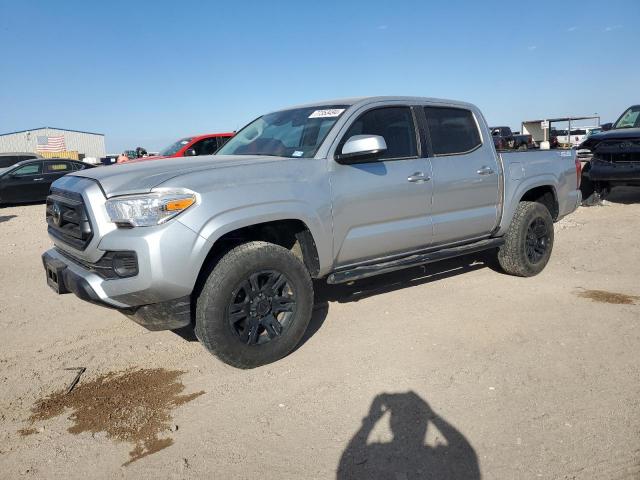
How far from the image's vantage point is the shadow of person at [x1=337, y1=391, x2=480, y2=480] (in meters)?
2.40

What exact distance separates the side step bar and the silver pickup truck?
0.02 meters

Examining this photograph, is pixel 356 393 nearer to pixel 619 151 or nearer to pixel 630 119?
pixel 619 151

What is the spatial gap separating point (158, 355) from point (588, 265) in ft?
16.6

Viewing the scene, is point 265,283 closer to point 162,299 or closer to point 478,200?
point 162,299

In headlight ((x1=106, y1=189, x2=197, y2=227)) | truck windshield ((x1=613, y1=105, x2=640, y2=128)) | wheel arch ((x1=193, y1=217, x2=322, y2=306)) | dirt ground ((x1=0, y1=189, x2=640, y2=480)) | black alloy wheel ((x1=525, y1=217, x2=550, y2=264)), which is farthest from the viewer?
truck windshield ((x1=613, y1=105, x2=640, y2=128))

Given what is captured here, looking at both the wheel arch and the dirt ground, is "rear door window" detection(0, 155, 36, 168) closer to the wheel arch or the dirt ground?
the dirt ground

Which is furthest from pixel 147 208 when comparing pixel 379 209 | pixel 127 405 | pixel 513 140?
pixel 513 140

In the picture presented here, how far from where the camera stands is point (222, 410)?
3029 millimetres

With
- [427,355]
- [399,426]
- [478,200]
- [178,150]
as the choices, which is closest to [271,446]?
[399,426]

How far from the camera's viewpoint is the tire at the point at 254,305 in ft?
10.7

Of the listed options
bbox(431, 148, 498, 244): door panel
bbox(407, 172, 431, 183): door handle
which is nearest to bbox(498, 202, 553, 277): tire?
bbox(431, 148, 498, 244): door panel

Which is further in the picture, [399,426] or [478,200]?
[478,200]

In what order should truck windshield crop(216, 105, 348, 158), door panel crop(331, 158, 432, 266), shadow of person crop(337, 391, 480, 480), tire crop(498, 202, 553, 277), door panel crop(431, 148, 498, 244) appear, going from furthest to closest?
tire crop(498, 202, 553, 277) → door panel crop(431, 148, 498, 244) → truck windshield crop(216, 105, 348, 158) → door panel crop(331, 158, 432, 266) → shadow of person crop(337, 391, 480, 480)

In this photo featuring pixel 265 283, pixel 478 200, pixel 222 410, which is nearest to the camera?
pixel 222 410
